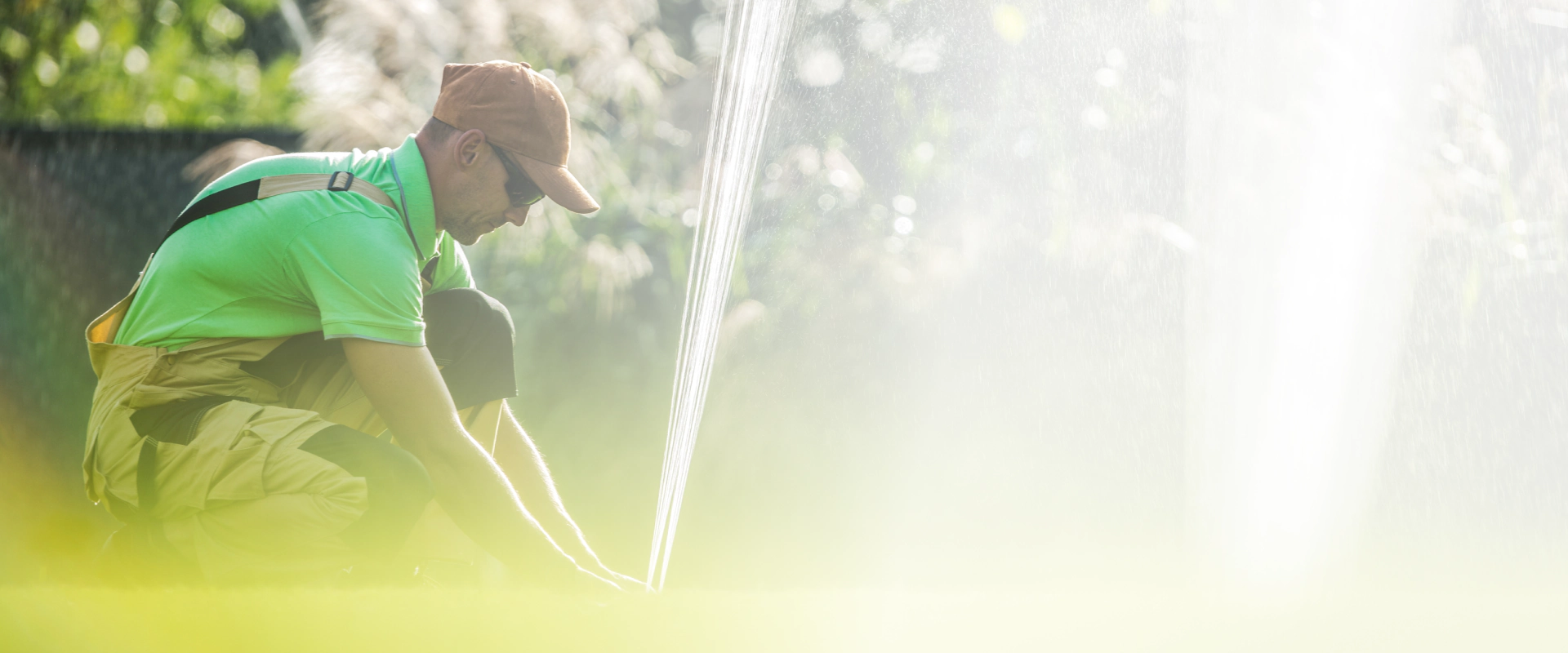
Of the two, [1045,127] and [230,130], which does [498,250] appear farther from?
[1045,127]

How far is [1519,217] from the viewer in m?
4.57

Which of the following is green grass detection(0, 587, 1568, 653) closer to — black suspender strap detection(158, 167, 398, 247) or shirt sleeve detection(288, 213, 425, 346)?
shirt sleeve detection(288, 213, 425, 346)

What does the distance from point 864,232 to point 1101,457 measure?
1.41m

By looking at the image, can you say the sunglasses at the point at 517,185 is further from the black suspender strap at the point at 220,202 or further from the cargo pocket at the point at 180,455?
the cargo pocket at the point at 180,455

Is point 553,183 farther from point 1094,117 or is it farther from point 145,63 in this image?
point 145,63

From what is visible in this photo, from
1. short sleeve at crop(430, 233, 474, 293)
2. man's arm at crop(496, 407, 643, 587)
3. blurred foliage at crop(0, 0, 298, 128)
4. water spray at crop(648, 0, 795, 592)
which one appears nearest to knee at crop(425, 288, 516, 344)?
short sleeve at crop(430, 233, 474, 293)

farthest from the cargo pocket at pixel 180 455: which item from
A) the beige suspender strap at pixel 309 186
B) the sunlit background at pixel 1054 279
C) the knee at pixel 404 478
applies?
the sunlit background at pixel 1054 279

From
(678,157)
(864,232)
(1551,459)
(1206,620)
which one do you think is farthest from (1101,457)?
(1206,620)

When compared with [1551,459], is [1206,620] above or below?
below

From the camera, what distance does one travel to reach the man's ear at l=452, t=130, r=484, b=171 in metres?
1.99

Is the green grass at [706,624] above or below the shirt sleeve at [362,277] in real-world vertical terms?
below

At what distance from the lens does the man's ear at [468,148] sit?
1.99 metres

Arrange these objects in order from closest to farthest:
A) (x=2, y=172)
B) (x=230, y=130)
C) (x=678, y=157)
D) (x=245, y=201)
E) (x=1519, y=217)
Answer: (x=245, y=201) → (x=2, y=172) → (x=230, y=130) → (x=1519, y=217) → (x=678, y=157)

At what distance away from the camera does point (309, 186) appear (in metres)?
1.91
